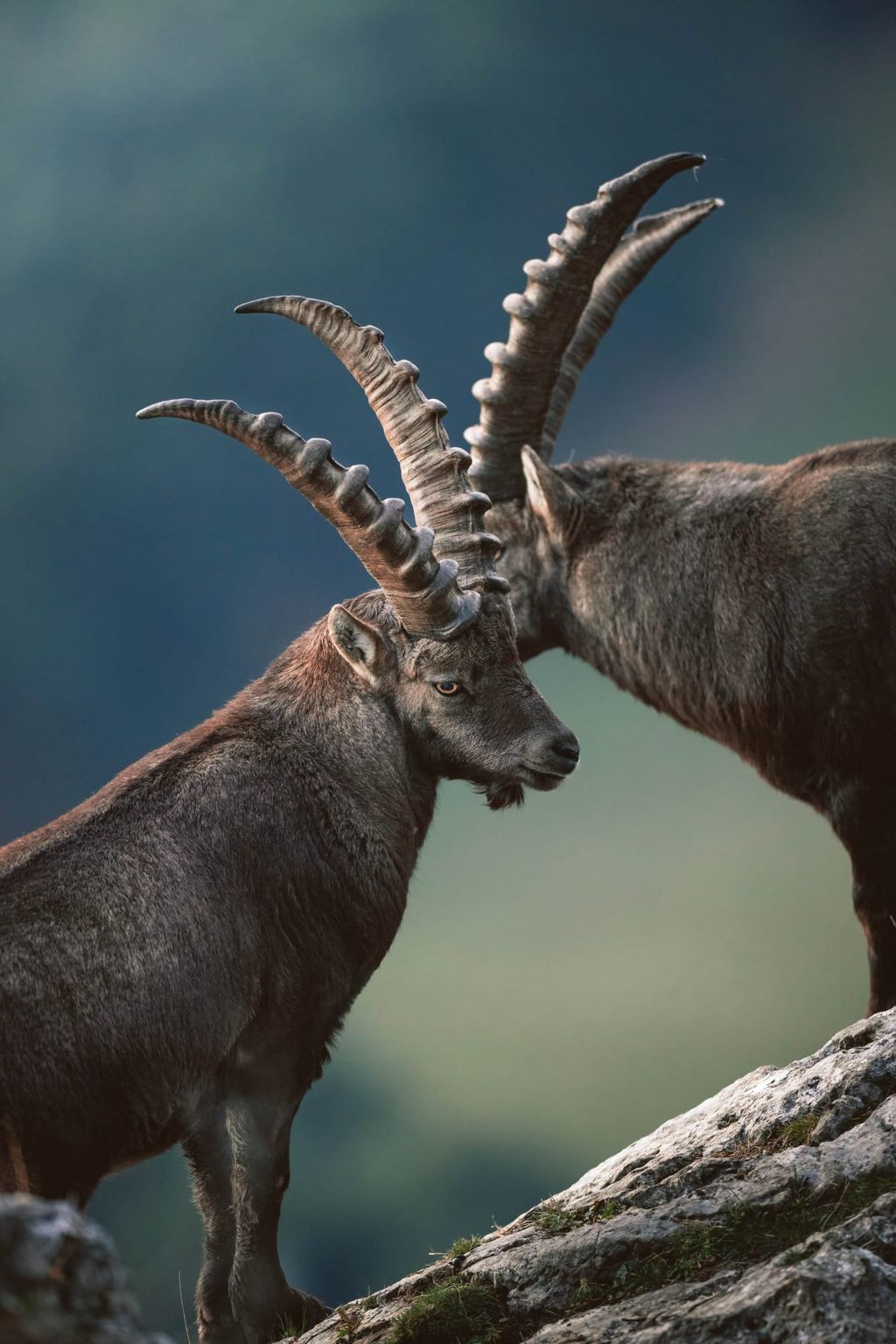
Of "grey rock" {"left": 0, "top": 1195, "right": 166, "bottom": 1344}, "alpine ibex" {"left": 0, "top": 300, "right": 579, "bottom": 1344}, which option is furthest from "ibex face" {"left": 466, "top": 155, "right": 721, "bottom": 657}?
"grey rock" {"left": 0, "top": 1195, "right": 166, "bottom": 1344}

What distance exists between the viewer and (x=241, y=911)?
6094 millimetres

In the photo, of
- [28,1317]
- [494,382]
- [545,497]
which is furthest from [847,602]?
[28,1317]

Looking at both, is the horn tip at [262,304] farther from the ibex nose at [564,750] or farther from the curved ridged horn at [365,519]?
the ibex nose at [564,750]

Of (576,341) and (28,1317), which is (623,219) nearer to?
(576,341)

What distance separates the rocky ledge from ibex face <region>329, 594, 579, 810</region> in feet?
6.36

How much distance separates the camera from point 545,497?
987 cm

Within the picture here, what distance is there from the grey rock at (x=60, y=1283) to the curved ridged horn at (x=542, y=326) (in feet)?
27.4

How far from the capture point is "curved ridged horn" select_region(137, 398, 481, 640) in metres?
6.75

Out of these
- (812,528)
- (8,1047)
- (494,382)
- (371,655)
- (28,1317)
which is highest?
(494,382)

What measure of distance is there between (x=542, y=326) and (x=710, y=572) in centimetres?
235

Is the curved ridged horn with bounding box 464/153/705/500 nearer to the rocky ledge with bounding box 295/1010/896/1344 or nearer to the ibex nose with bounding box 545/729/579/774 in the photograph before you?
the ibex nose with bounding box 545/729/579/774

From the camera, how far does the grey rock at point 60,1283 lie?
91.6 inches

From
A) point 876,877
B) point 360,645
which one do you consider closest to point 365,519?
point 360,645

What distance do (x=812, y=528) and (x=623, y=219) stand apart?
A: 273 centimetres
